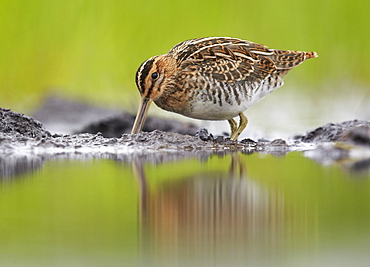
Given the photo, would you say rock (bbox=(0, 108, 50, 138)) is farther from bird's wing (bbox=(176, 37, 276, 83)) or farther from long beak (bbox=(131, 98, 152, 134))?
bird's wing (bbox=(176, 37, 276, 83))

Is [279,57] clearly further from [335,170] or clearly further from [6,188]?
[6,188]

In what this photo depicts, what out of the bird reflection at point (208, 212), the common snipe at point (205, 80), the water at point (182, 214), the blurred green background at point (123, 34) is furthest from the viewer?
the blurred green background at point (123, 34)

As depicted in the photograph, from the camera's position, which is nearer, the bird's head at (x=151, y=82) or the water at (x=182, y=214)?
the water at (x=182, y=214)

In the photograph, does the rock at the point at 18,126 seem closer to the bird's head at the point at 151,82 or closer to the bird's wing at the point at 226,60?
the bird's head at the point at 151,82

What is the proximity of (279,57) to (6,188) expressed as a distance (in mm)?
4524

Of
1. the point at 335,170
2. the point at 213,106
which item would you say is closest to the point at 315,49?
the point at 213,106

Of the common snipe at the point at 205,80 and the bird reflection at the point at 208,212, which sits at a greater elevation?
the common snipe at the point at 205,80


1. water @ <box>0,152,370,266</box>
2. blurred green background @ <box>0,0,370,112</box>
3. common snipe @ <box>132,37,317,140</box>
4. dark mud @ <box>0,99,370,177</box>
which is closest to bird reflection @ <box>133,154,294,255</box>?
water @ <box>0,152,370,266</box>

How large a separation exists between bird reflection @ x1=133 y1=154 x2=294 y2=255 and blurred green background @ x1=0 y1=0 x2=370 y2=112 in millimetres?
6359

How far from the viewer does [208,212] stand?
12.9 ft

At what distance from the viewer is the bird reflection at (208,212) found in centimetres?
332

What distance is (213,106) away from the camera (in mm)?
7539

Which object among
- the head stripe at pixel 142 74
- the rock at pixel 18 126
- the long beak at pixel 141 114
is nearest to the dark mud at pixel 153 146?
the rock at pixel 18 126

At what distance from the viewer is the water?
121 inches
